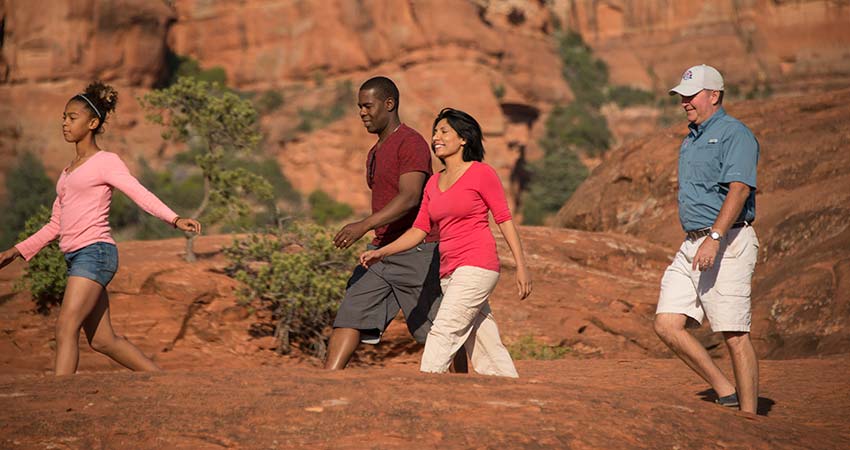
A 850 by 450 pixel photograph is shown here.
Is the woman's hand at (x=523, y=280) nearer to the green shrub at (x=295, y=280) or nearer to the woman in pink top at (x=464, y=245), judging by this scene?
the woman in pink top at (x=464, y=245)

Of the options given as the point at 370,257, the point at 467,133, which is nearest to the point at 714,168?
the point at 467,133

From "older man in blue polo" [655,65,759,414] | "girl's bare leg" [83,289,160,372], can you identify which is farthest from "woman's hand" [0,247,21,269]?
"older man in blue polo" [655,65,759,414]

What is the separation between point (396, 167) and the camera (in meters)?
5.32

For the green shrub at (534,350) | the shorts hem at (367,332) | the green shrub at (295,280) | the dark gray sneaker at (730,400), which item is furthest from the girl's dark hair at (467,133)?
the green shrub at (295,280)

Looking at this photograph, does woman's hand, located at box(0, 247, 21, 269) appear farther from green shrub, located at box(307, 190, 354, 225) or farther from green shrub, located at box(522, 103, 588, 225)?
green shrub, located at box(522, 103, 588, 225)

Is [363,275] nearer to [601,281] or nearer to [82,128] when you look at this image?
[82,128]

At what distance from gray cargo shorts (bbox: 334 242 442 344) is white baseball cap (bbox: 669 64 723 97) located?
1.48 m

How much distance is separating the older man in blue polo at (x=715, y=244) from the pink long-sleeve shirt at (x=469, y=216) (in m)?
0.92

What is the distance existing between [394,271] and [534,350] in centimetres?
439

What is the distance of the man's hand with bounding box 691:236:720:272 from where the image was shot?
4836mm

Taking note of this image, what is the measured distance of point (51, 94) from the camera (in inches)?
1563

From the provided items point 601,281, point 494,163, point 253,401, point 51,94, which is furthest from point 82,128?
point 494,163

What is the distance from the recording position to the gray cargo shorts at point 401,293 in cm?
523

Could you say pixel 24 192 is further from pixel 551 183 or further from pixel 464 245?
pixel 464 245
